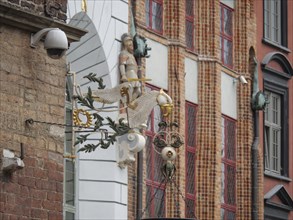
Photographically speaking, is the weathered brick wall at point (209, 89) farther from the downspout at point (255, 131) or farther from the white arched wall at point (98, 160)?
the white arched wall at point (98, 160)

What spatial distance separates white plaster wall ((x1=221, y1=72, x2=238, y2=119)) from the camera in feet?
128

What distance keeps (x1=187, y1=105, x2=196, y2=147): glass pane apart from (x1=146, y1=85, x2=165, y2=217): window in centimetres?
168

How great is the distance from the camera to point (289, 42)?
42.7m

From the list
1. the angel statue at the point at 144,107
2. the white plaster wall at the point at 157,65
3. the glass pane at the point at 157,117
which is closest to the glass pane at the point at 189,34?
the white plaster wall at the point at 157,65

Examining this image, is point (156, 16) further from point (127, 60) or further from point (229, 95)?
point (229, 95)

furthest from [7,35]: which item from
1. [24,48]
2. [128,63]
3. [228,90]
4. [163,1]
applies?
[228,90]

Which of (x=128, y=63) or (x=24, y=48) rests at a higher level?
(x=128, y=63)

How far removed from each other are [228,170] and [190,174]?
2003mm

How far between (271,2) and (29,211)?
20.4m

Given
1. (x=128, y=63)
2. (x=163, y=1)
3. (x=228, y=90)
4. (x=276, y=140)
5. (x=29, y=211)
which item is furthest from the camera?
(x=276, y=140)

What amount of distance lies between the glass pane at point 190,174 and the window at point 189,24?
7.47 feet

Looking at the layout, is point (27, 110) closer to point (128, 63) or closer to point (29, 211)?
point (29, 211)

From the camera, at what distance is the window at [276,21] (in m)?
42.1

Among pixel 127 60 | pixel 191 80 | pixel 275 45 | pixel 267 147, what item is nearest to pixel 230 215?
pixel 267 147
